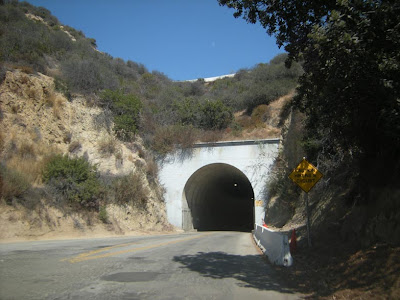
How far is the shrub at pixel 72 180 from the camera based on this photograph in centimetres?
2139

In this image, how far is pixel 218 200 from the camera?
139 feet

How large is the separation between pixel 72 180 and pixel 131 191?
5.53 metres

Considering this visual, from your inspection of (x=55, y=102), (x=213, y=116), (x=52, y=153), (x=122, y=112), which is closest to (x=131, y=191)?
(x=52, y=153)

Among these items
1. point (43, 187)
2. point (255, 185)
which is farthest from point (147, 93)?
point (43, 187)

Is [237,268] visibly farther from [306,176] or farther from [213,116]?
[213,116]

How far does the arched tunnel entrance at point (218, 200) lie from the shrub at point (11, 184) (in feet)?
49.9

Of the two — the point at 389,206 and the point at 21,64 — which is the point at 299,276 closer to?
the point at 389,206

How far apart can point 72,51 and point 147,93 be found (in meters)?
9.54

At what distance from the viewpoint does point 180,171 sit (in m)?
31.9

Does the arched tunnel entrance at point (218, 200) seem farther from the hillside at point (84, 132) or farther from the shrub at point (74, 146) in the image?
the shrub at point (74, 146)

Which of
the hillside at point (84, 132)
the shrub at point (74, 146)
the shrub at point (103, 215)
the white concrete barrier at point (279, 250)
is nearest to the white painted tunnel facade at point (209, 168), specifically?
the hillside at point (84, 132)

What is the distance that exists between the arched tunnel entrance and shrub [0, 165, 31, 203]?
1522 cm

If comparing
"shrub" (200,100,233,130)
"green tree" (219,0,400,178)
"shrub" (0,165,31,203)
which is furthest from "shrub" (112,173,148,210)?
"green tree" (219,0,400,178)

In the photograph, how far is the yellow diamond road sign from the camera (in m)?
11.8
